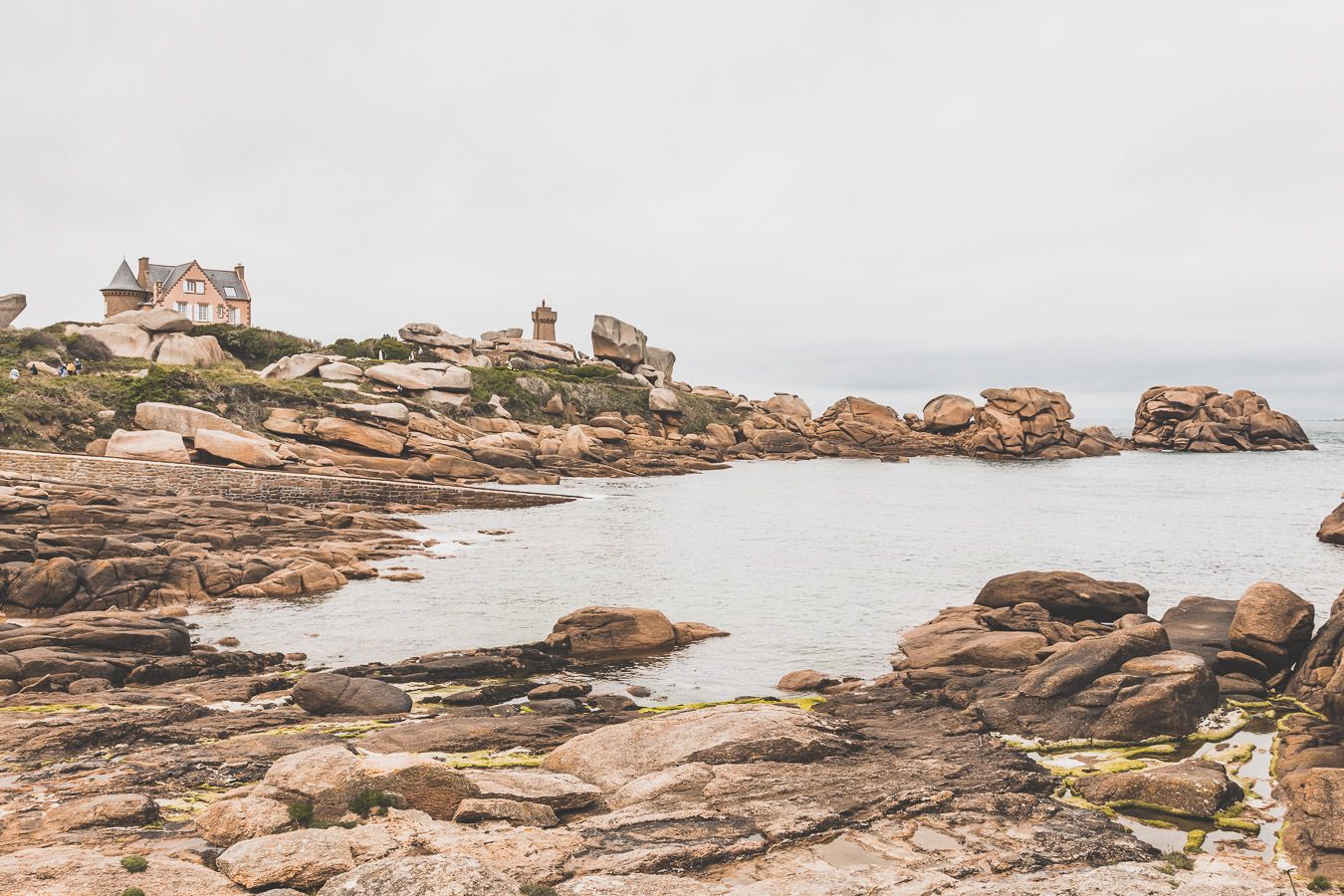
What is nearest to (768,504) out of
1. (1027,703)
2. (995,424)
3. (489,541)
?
(489,541)

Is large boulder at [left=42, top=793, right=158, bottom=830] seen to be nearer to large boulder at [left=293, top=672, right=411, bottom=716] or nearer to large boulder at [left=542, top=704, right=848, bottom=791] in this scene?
large boulder at [left=542, top=704, right=848, bottom=791]

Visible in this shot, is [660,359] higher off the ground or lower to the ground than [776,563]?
higher

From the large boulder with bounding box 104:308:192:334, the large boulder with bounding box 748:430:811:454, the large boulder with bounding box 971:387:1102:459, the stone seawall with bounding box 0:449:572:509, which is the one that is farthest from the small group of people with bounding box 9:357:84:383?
the large boulder with bounding box 971:387:1102:459

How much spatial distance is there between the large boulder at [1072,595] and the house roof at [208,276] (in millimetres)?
90353

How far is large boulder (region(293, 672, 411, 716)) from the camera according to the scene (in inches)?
578

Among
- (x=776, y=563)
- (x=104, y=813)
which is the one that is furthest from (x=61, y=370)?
(x=104, y=813)

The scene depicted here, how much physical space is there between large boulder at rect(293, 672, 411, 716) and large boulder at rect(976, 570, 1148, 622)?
558 inches

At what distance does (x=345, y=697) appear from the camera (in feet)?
48.6

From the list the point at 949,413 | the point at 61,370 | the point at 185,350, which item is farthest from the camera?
the point at 949,413

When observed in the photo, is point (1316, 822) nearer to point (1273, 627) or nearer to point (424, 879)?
point (1273, 627)

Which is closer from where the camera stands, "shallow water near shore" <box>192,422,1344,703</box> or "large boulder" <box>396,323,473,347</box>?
"shallow water near shore" <box>192,422,1344,703</box>

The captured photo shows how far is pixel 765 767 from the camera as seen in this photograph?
439 inches

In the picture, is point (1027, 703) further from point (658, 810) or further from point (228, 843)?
point (228, 843)

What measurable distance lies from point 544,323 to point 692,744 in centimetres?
11808
